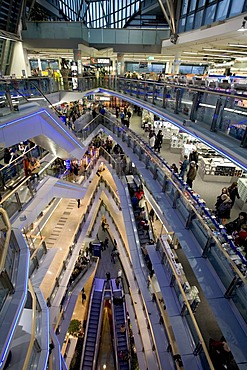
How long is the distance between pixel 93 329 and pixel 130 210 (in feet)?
31.2

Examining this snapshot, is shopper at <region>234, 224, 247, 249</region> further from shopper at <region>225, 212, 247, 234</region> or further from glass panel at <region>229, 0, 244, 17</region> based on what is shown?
glass panel at <region>229, 0, 244, 17</region>

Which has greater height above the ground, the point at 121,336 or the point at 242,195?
the point at 242,195

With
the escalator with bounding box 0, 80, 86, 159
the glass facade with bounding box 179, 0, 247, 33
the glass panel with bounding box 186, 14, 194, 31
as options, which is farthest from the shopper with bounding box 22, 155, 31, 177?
the glass panel with bounding box 186, 14, 194, 31

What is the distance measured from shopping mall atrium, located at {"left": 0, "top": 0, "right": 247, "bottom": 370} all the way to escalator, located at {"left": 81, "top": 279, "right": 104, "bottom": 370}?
0.07m

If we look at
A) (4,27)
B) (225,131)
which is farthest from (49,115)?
(4,27)

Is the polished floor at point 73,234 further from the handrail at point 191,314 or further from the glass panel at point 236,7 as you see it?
the glass panel at point 236,7

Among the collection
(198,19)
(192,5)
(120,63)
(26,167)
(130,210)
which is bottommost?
(130,210)

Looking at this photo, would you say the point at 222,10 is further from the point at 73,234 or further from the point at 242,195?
the point at 73,234

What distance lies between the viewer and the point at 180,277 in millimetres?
5781

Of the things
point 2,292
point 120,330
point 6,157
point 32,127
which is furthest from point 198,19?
point 120,330

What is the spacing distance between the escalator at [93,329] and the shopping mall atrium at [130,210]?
0.24 feet

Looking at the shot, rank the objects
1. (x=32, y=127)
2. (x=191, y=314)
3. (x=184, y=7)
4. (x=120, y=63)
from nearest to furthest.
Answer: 1. (x=191, y=314)
2. (x=32, y=127)
3. (x=184, y=7)
4. (x=120, y=63)

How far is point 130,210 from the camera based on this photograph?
10953 millimetres

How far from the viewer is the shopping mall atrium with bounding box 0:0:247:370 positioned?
4703mm
